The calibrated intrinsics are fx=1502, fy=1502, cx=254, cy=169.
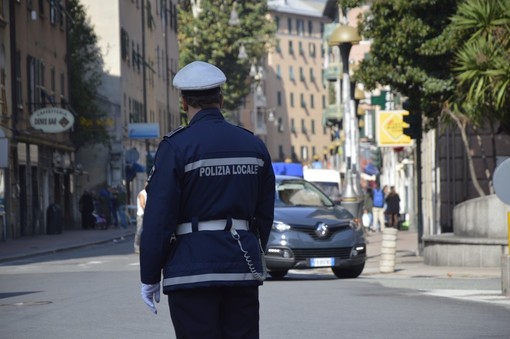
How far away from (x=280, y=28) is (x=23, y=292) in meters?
160

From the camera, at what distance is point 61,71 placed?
5688 cm

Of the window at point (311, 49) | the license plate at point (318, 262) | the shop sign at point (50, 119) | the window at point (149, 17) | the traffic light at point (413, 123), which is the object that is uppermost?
the window at point (311, 49)

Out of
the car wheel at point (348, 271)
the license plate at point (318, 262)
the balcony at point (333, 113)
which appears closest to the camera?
the license plate at point (318, 262)

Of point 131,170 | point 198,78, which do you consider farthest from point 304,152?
point 198,78

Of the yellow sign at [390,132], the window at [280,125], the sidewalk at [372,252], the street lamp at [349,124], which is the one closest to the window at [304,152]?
the window at [280,125]

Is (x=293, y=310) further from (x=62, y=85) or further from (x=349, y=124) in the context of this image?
(x=62, y=85)

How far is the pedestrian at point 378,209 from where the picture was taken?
54.2 metres

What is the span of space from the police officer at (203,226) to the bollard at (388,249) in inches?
668

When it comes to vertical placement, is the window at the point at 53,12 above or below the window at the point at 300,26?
below

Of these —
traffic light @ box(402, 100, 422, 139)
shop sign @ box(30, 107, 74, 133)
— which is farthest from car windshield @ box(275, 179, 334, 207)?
shop sign @ box(30, 107, 74, 133)

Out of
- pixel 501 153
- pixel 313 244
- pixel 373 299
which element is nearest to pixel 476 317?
pixel 373 299

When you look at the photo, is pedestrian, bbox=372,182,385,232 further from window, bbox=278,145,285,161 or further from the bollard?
window, bbox=278,145,285,161

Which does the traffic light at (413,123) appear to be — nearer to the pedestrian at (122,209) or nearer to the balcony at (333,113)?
the pedestrian at (122,209)

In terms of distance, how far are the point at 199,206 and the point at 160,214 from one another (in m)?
0.20
